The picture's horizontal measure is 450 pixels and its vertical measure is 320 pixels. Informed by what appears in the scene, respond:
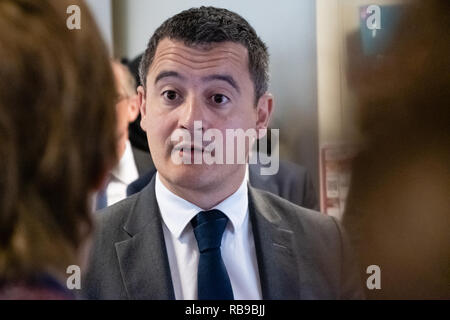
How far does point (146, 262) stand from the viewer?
4.61ft

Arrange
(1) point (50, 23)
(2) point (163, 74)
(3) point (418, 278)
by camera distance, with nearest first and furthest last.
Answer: (1) point (50, 23) → (2) point (163, 74) → (3) point (418, 278)

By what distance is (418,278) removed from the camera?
1534 mm

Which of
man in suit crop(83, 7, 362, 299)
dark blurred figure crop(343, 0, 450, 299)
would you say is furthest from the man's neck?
dark blurred figure crop(343, 0, 450, 299)

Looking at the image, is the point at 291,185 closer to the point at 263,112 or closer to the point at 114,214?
the point at 263,112

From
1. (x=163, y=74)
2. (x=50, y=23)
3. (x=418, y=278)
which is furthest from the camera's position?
(x=418, y=278)

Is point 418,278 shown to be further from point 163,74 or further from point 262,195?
point 163,74

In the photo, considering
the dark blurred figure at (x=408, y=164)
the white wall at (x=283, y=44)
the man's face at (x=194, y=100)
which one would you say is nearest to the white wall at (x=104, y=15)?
the white wall at (x=283, y=44)

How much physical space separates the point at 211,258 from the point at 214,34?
0.48 m

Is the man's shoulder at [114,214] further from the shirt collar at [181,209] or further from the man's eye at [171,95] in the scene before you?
the man's eye at [171,95]

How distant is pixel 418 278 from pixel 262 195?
0.42 meters

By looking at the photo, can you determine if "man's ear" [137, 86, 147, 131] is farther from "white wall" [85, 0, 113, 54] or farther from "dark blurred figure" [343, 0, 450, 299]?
"dark blurred figure" [343, 0, 450, 299]

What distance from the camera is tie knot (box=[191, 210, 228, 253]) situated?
1418mm

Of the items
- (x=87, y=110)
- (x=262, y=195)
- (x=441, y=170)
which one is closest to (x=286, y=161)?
(x=262, y=195)

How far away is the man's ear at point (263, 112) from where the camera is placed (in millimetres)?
1449
